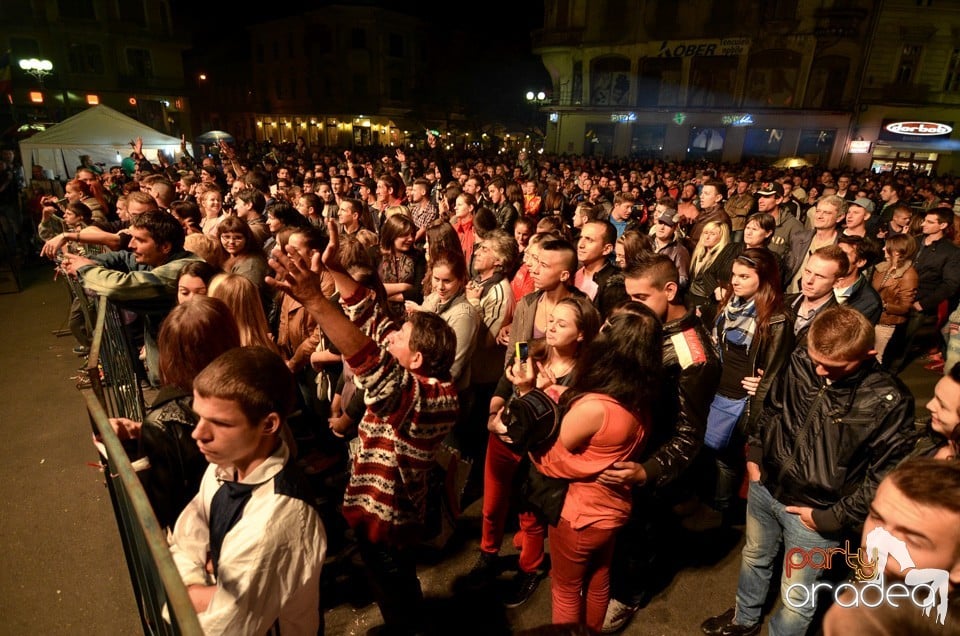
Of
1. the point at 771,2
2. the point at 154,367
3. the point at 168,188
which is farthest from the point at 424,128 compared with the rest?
the point at 154,367

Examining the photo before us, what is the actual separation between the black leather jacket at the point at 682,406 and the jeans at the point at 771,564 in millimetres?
451

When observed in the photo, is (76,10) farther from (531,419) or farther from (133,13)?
(531,419)

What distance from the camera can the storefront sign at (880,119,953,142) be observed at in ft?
94.8

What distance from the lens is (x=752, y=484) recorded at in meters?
2.81

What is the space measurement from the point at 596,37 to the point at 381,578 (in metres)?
40.5

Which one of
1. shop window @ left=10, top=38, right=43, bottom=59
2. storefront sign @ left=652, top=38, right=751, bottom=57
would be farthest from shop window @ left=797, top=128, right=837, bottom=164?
shop window @ left=10, top=38, right=43, bottom=59

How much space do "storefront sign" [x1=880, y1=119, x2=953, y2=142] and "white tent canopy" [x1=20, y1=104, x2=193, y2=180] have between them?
3749 centimetres

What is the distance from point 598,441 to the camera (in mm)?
2371

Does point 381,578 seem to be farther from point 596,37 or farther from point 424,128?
point 424,128

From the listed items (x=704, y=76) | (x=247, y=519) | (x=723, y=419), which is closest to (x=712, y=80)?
(x=704, y=76)

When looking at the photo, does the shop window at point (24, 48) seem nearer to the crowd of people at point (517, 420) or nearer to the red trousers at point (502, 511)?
the crowd of people at point (517, 420)

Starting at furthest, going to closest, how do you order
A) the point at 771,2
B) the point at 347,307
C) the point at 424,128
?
the point at 424,128 < the point at 771,2 < the point at 347,307

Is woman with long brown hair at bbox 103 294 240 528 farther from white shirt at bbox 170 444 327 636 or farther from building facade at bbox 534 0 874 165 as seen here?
building facade at bbox 534 0 874 165

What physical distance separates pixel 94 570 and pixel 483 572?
270 centimetres
